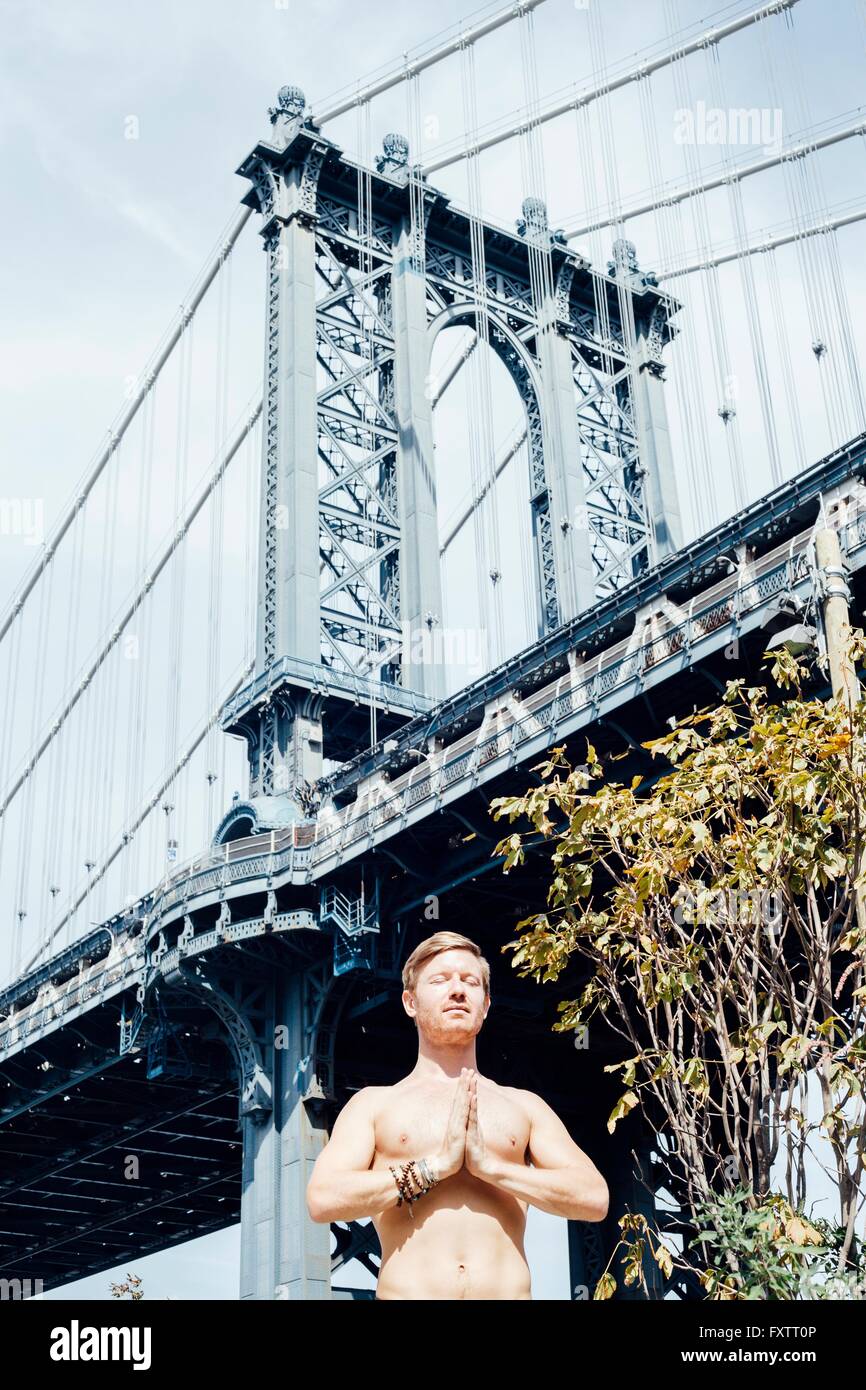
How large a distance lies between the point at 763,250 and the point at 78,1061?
37234 mm

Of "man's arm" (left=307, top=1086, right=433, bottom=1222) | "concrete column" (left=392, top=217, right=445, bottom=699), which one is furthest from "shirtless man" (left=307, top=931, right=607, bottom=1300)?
"concrete column" (left=392, top=217, right=445, bottom=699)

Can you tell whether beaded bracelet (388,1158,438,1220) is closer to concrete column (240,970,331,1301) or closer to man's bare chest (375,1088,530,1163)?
man's bare chest (375,1088,530,1163)

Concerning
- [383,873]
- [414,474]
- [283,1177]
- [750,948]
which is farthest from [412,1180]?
[414,474]

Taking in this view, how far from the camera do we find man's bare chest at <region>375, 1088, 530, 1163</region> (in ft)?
21.8

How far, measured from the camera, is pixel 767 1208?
10734 millimetres

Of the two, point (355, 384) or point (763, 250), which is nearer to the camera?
point (355, 384)

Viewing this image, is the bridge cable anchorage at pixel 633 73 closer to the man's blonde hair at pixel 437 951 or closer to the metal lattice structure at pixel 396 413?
the metal lattice structure at pixel 396 413

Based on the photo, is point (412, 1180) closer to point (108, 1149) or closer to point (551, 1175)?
point (551, 1175)

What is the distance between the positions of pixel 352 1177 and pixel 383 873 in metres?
33.2

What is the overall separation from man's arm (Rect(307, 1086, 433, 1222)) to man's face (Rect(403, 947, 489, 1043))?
1.36 feet
